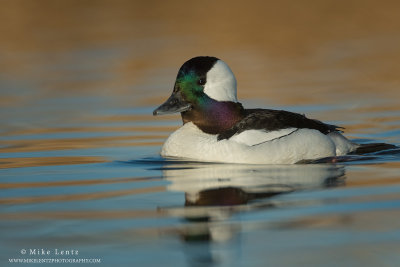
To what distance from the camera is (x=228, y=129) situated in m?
9.78

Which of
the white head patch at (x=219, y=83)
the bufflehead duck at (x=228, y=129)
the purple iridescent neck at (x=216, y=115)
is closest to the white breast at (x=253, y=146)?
the bufflehead duck at (x=228, y=129)

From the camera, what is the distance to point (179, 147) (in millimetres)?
9844

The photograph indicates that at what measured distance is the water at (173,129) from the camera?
6.13 metres

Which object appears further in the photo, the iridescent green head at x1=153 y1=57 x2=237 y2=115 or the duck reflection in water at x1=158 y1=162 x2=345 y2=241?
the iridescent green head at x1=153 y1=57 x2=237 y2=115

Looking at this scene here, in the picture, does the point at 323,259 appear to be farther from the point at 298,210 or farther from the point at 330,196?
the point at 330,196

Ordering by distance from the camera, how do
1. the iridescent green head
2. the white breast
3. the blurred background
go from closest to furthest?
the white breast
the iridescent green head
the blurred background

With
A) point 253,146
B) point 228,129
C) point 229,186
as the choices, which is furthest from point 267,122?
point 229,186

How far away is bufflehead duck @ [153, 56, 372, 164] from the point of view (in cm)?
939

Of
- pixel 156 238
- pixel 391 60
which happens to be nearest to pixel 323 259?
pixel 156 238

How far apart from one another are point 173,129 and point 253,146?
3.45 meters

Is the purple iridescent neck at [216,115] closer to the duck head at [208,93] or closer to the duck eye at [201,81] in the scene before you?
the duck head at [208,93]

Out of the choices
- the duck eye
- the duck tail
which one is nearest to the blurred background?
the duck tail

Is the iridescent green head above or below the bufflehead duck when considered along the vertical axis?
above

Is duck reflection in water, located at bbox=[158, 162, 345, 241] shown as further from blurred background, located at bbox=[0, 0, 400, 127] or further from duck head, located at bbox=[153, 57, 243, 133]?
blurred background, located at bbox=[0, 0, 400, 127]
